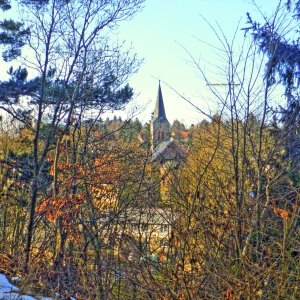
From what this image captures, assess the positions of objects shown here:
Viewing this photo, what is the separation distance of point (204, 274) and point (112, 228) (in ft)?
12.7

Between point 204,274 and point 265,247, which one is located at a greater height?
point 265,247

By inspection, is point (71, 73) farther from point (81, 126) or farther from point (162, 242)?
point (162, 242)

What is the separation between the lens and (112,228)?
7969mm

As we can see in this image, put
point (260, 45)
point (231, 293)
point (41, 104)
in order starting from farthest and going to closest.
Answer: point (41, 104) < point (260, 45) < point (231, 293)

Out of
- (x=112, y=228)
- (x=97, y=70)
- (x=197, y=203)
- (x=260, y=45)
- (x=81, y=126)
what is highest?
(x=97, y=70)

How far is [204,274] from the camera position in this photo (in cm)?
433

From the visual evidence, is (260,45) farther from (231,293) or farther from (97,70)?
(97,70)

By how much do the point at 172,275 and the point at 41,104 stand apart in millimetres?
6601

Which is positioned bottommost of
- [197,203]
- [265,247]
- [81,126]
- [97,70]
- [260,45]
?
[265,247]

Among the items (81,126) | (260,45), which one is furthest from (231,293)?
(81,126)

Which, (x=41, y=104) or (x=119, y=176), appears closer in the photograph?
(x=119, y=176)

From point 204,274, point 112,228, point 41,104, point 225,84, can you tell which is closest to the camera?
point 204,274

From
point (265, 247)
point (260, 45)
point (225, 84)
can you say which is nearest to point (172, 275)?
point (265, 247)

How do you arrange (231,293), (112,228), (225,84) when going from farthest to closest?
(112,228), (225,84), (231,293)
